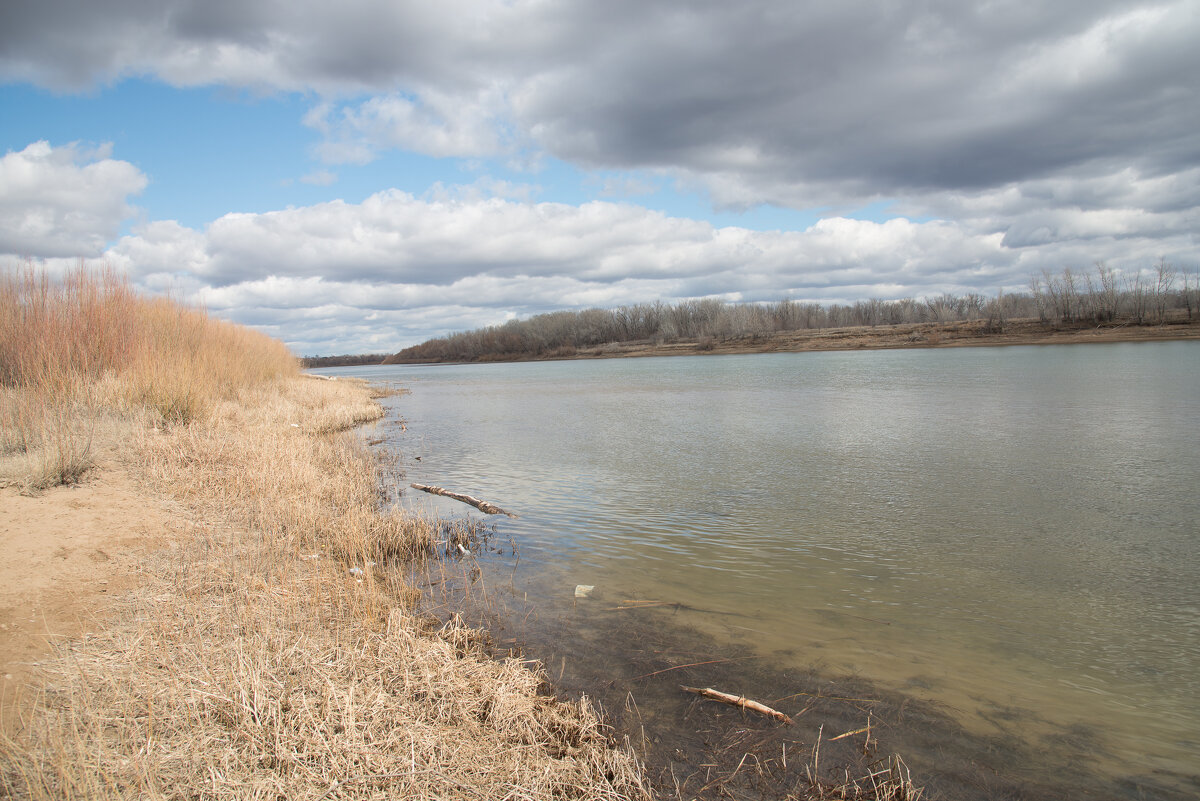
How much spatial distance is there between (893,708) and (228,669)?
444 cm

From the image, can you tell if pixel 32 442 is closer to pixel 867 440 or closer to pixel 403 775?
pixel 403 775

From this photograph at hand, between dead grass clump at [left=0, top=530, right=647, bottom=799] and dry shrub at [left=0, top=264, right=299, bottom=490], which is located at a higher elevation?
dry shrub at [left=0, top=264, right=299, bottom=490]

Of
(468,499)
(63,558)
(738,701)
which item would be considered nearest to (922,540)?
(738,701)

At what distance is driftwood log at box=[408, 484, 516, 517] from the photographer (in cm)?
1033

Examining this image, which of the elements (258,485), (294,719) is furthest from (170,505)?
(294,719)

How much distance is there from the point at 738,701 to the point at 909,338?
272 feet

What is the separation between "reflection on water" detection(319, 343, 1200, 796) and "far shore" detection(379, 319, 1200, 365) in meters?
51.0

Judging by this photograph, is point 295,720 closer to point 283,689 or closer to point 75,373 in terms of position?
point 283,689

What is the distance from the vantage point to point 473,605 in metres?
6.46

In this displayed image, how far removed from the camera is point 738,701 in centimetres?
446

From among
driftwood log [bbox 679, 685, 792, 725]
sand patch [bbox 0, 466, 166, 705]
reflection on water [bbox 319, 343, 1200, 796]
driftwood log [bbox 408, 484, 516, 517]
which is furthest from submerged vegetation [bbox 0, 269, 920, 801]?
reflection on water [bbox 319, 343, 1200, 796]

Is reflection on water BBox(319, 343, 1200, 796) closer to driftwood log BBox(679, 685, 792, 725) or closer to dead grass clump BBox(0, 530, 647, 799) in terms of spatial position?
driftwood log BBox(679, 685, 792, 725)

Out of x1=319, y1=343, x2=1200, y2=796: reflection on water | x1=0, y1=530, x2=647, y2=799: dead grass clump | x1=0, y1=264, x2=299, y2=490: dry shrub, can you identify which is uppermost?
x1=0, y1=264, x2=299, y2=490: dry shrub

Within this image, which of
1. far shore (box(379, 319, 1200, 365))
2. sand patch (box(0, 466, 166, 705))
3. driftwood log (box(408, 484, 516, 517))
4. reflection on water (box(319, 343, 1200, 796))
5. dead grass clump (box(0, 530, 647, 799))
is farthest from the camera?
far shore (box(379, 319, 1200, 365))
